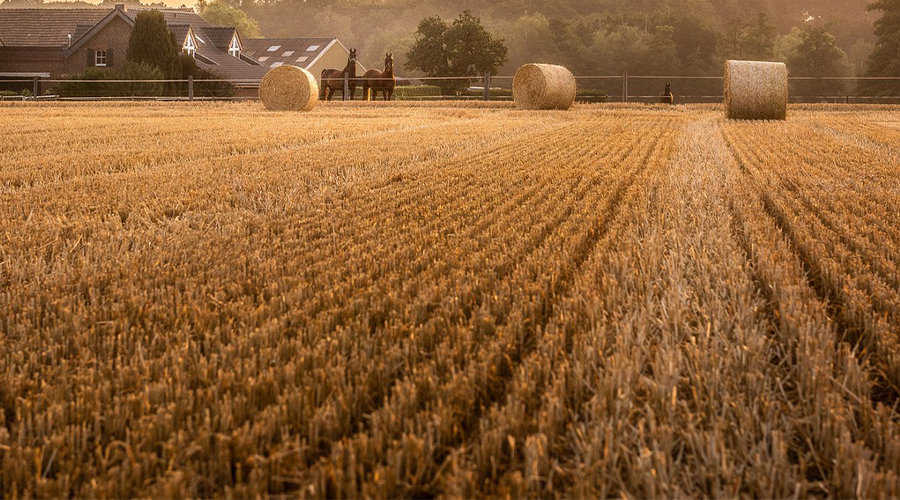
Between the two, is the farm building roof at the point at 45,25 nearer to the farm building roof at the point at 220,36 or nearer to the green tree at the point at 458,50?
the farm building roof at the point at 220,36

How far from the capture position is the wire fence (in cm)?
2880

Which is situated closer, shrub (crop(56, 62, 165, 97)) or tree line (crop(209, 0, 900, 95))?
shrub (crop(56, 62, 165, 97))

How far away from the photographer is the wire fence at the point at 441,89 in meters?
28.8

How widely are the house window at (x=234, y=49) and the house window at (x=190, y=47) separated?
18.0 ft

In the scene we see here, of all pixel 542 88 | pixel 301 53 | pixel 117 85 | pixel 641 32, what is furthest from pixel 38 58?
pixel 641 32

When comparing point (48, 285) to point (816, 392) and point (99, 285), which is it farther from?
point (816, 392)

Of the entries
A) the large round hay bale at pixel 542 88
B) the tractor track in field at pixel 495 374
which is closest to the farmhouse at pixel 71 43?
the large round hay bale at pixel 542 88

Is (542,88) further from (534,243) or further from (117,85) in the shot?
(534,243)

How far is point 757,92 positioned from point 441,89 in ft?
91.8

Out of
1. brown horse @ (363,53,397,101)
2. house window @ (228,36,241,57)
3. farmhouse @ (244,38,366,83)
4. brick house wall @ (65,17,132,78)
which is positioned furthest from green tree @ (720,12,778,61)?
brick house wall @ (65,17,132,78)

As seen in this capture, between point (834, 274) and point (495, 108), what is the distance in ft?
66.2

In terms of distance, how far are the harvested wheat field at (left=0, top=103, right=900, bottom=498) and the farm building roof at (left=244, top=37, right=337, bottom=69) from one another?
55506 mm

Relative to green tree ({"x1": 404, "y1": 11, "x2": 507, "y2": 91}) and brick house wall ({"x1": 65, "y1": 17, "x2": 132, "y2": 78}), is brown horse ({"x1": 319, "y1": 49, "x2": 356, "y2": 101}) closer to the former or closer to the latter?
brick house wall ({"x1": 65, "y1": 17, "x2": 132, "y2": 78})

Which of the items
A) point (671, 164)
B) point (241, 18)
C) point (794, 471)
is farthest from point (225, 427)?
point (241, 18)
